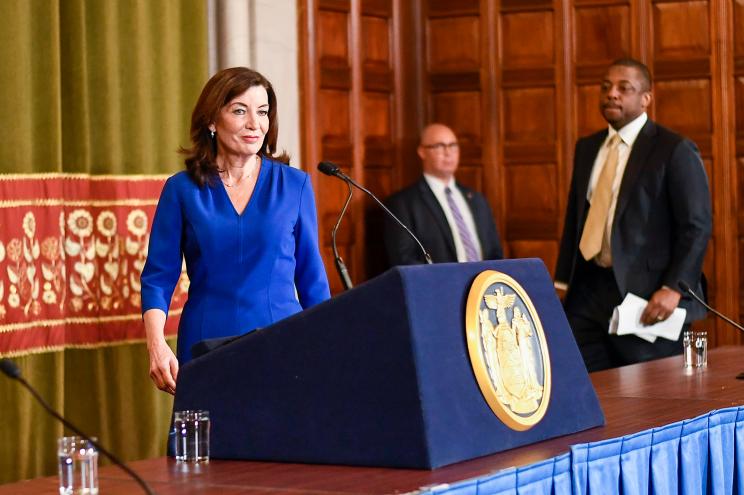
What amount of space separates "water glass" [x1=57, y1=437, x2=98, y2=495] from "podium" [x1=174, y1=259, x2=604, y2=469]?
337mm

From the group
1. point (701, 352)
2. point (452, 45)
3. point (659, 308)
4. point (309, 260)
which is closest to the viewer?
point (309, 260)

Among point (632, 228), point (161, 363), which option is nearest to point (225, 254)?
point (161, 363)

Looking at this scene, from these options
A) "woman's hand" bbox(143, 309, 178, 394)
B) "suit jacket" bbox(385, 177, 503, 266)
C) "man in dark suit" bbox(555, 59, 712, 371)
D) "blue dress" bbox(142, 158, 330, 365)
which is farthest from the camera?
"suit jacket" bbox(385, 177, 503, 266)

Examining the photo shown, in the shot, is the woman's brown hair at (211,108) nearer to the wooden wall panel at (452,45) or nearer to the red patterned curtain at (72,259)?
the red patterned curtain at (72,259)

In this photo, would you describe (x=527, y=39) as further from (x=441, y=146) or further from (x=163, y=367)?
(x=163, y=367)

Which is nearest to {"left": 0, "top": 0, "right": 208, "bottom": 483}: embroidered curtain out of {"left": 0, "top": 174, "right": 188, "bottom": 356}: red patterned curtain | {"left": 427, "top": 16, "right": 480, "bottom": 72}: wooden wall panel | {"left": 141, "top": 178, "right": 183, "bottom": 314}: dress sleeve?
A: {"left": 0, "top": 174, "right": 188, "bottom": 356}: red patterned curtain

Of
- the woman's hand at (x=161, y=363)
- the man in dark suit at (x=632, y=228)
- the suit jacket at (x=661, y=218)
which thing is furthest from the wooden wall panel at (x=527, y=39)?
the woman's hand at (x=161, y=363)

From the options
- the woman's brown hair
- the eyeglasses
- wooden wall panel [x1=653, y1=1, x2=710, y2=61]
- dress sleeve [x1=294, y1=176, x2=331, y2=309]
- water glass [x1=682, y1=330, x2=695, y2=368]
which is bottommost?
water glass [x1=682, y1=330, x2=695, y2=368]

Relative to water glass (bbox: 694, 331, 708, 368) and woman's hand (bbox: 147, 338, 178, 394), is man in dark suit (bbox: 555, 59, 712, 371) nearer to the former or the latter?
water glass (bbox: 694, 331, 708, 368)

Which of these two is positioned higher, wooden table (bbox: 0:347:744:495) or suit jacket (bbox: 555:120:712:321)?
suit jacket (bbox: 555:120:712:321)

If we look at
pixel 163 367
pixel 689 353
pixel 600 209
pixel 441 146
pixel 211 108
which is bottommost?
pixel 689 353

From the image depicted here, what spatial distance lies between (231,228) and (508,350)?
1041 millimetres

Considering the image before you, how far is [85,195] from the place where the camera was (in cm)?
506

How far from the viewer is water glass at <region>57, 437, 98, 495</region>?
6.91ft
